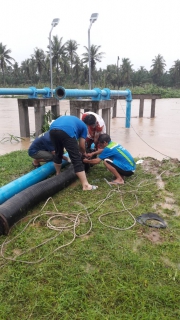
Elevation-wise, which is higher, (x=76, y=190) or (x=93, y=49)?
(x=93, y=49)

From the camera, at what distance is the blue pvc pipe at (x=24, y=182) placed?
349 centimetres

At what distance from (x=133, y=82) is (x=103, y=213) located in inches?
2619

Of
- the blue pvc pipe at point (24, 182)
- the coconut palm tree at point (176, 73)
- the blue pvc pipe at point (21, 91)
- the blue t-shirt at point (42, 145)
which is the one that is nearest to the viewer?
the blue pvc pipe at point (24, 182)

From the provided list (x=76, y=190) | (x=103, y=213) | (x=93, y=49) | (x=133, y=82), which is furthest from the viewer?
(x=133, y=82)

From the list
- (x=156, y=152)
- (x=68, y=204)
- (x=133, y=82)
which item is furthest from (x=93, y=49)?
(x=68, y=204)

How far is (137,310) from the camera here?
193 centimetres

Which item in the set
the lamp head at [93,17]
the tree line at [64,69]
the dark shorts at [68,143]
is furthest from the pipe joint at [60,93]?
the tree line at [64,69]

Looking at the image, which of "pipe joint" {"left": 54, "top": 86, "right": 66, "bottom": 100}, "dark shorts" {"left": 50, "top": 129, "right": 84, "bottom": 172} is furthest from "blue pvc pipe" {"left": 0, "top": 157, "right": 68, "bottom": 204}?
"pipe joint" {"left": 54, "top": 86, "right": 66, "bottom": 100}

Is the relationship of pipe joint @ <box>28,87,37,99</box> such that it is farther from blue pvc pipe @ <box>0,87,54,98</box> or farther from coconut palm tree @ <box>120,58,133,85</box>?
coconut palm tree @ <box>120,58,133,85</box>

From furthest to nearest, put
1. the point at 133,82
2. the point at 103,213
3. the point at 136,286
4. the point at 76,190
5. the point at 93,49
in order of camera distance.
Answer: the point at 133,82
the point at 93,49
the point at 76,190
the point at 103,213
the point at 136,286

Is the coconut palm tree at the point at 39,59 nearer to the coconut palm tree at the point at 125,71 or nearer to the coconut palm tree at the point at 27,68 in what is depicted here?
the coconut palm tree at the point at 27,68

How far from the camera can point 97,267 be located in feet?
7.68

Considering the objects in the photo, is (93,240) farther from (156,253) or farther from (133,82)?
(133,82)

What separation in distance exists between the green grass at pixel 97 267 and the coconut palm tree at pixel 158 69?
2705 inches
